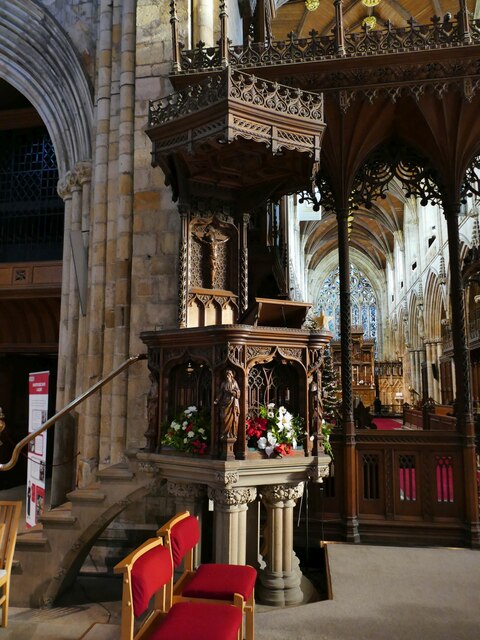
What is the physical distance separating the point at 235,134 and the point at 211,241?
142 centimetres

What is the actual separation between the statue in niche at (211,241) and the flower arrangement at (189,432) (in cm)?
205

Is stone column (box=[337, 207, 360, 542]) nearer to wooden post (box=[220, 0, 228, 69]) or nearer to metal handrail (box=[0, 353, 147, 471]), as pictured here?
wooden post (box=[220, 0, 228, 69])

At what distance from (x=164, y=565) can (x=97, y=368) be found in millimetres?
3777

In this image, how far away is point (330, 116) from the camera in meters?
5.91

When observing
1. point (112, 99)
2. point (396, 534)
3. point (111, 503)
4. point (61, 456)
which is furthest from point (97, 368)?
point (396, 534)

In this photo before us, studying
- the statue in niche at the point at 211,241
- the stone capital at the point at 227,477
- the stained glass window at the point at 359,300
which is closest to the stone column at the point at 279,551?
the stone capital at the point at 227,477

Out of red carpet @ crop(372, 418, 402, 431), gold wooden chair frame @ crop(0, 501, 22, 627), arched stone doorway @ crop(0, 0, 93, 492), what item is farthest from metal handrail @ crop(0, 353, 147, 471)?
red carpet @ crop(372, 418, 402, 431)

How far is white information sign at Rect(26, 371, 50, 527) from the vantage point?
17.1 ft

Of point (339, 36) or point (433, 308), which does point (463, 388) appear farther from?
point (433, 308)

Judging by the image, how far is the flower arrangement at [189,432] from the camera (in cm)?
362

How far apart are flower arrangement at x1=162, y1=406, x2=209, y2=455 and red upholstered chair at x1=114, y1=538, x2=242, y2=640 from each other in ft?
3.68

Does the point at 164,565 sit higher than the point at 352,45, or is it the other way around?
the point at 352,45

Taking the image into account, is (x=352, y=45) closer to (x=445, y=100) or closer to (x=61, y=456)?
(x=445, y=100)

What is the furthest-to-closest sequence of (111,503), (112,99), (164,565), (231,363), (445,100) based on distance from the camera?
(112,99) → (445,100) → (111,503) → (231,363) → (164,565)
